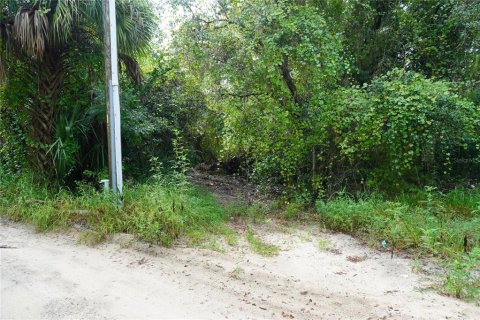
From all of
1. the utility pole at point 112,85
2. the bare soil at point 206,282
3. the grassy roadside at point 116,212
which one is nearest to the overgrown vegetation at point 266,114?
the grassy roadside at point 116,212

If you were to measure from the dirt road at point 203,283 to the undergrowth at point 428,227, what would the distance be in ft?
1.05

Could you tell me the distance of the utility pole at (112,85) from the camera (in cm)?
533

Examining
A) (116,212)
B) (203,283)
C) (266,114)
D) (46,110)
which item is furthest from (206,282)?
(46,110)

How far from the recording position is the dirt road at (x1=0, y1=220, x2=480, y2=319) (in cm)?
342

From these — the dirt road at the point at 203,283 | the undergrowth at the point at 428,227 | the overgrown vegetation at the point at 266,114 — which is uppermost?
the overgrown vegetation at the point at 266,114

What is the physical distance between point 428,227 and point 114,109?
4.76 m

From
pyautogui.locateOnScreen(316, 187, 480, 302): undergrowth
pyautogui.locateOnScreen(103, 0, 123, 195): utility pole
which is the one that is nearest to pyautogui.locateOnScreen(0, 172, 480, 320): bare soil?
pyautogui.locateOnScreen(316, 187, 480, 302): undergrowth

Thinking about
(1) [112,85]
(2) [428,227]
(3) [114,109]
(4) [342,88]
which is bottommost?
(2) [428,227]

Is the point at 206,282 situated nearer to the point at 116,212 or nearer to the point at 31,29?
the point at 116,212

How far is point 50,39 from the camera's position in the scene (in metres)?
5.82

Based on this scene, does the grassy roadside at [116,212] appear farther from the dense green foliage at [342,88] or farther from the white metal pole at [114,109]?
the dense green foliage at [342,88]

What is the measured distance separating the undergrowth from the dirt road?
1.05ft

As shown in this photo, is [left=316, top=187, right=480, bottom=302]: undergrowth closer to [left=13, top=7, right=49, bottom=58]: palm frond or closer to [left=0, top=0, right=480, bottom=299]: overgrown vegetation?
[left=0, top=0, right=480, bottom=299]: overgrown vegetation

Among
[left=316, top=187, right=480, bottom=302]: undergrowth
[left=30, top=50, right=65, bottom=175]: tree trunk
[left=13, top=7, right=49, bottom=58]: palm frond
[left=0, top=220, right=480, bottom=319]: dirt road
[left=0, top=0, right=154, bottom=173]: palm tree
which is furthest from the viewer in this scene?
[left=30, top=50, right=65, bottom=175]: tree trunk
